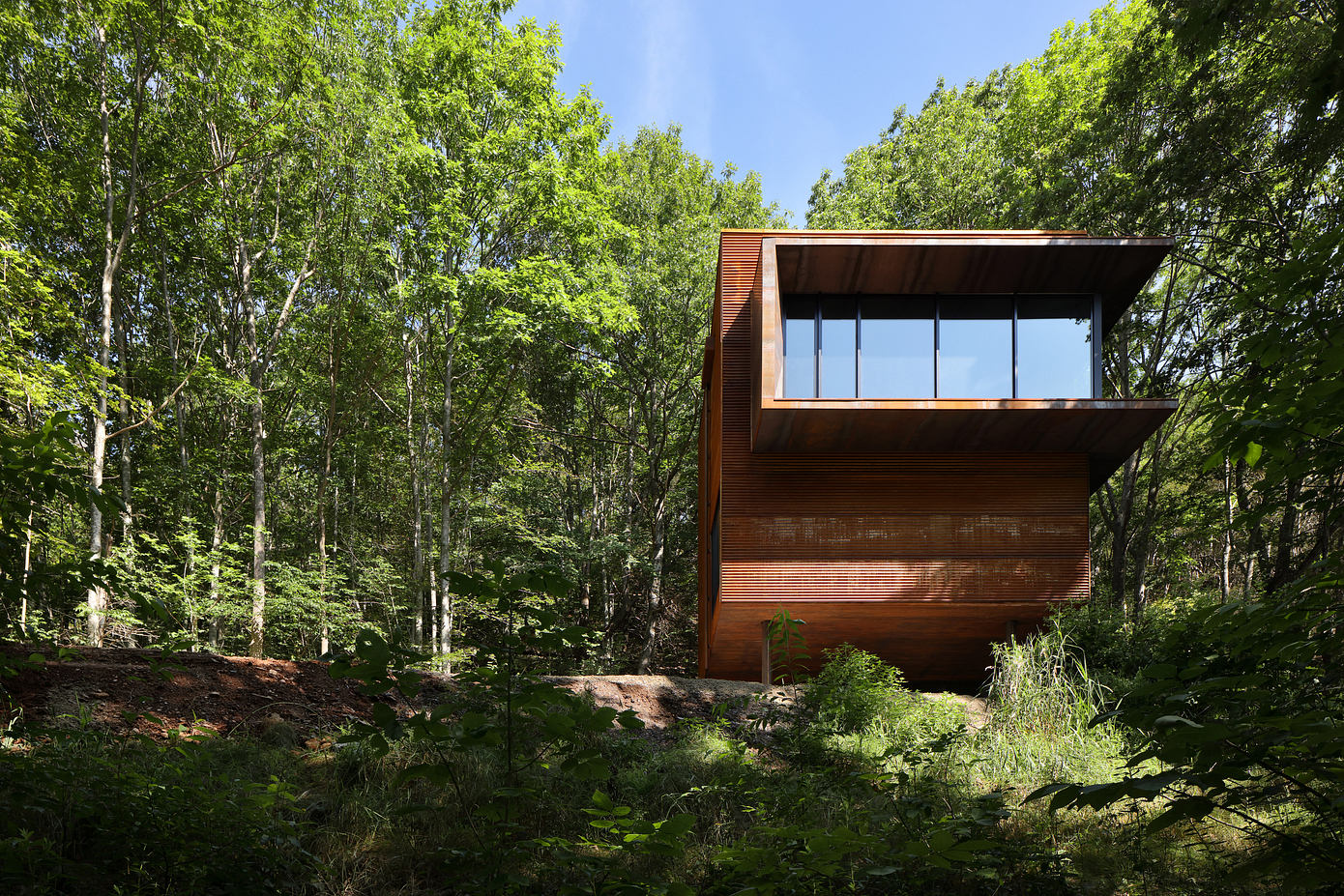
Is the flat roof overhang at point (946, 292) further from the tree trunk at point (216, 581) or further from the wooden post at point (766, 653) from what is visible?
the tree trunk at point (216, 581)

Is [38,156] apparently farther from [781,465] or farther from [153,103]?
[781,465]

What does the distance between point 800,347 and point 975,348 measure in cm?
269

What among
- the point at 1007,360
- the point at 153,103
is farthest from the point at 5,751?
the point at 153,103

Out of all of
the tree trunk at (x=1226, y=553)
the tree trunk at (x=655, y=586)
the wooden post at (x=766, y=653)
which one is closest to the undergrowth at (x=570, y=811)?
the wooden post at (x=766, y=653)

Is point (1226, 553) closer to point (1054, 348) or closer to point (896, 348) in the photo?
point (1054, 348)

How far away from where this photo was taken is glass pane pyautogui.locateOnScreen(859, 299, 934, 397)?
1142 cm

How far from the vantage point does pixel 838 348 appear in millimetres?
11758

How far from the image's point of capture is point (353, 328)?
20203mm

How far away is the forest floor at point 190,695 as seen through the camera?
5801 millimetres

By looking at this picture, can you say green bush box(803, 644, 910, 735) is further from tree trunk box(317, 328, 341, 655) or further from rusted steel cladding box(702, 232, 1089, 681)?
tree trunk box(317, 328, 341, 655)

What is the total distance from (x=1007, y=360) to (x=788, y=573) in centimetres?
469

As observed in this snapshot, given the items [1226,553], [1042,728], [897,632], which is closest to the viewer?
[1042,728]

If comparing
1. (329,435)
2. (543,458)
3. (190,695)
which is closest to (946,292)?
(190,695)

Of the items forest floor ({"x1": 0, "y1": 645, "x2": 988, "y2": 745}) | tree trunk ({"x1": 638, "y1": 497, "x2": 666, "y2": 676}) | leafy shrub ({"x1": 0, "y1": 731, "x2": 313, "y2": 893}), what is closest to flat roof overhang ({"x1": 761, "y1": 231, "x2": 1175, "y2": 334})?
forest floor ({"x1": 0, "y1": 645, "x2": 988, "y2": 745})
